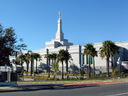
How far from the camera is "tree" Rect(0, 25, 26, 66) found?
25.0m

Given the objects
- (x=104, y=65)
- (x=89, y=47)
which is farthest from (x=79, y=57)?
(x=89, y=47)

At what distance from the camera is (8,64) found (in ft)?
86.8

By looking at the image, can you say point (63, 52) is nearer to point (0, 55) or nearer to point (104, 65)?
point (104, 65)

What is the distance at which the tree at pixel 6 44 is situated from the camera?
81.9ft

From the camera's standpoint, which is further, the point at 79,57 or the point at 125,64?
the point at 79,57

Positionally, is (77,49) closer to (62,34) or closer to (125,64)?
(125,64)

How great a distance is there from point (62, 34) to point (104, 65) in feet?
157

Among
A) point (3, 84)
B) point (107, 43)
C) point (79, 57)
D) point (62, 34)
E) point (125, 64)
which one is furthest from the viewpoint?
point (62, 34)

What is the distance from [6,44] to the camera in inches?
1019

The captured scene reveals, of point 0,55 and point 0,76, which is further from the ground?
point 0,55

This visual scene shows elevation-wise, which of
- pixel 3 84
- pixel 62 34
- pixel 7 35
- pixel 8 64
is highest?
pixel 62 34

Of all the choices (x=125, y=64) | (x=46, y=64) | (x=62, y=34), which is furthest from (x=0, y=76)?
(x=62, y=34)

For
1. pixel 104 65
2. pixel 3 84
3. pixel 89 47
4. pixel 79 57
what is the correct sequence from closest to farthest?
pixel 3 84 → pixel 89 47 → pixel 104 65 → pixel 79 57

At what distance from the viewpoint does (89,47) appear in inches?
2217
